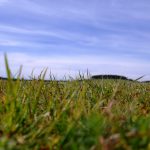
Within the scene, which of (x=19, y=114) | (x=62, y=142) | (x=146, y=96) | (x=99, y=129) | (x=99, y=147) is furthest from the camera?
(x=146, y=96)

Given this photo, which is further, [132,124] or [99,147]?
[132,124]

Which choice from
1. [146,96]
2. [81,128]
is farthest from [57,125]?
[146,96]

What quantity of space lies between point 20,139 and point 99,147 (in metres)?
0.52

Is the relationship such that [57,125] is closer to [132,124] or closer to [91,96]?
[132,124]

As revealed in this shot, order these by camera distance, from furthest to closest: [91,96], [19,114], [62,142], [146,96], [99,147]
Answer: [146,96] → [91,96] → [19,114] → [62,142] → [99,147]

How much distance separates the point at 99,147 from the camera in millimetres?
2037

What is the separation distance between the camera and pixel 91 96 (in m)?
5.71

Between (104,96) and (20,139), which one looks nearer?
(20,139)

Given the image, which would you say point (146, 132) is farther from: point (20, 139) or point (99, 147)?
point (20, 139)

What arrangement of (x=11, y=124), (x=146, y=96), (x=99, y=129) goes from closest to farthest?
(x=99, y=129), (x=11, y=124), (x=146, y=96)

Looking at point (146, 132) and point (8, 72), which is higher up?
point (8, 72)

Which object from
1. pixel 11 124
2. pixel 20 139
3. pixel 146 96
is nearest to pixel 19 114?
pixel 11 124

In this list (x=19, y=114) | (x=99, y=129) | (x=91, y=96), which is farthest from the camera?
(x=91, y=96)

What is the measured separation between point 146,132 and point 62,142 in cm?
56
